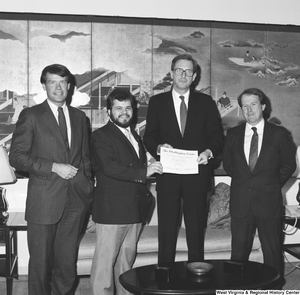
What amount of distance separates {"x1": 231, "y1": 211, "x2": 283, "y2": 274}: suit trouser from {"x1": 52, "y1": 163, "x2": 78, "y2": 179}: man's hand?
1.30 meters

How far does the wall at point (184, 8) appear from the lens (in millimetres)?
4844

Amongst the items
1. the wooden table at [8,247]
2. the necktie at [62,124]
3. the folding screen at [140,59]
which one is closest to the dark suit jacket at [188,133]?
the necktie at [62,124]

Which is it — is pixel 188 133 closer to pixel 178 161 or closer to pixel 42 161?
pixel 178 161

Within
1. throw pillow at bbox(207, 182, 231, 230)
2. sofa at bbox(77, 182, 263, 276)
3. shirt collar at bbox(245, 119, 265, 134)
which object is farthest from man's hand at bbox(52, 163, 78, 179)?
throw pillow at bbox(207, 182, 231, 230)

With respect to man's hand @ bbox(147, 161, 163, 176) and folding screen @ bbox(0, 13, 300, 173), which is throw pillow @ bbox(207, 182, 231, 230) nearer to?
folding screen @ bbox(0, 13, 300, 173)

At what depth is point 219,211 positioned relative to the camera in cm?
493

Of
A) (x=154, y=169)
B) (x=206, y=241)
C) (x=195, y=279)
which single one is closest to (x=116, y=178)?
(x=154, y=169)

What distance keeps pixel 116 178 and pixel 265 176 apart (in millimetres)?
1131

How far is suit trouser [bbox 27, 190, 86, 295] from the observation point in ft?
11.4

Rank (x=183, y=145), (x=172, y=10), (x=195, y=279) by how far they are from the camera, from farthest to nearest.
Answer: (x=172, y=10), (x=183, y=145), (x=195, y=279)

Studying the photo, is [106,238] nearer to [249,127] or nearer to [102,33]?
[249,127]

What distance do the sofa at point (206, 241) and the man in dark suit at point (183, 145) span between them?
621 mm

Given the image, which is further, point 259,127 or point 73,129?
point 259,127

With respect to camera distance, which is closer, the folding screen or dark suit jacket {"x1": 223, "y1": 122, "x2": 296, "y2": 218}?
dark suit jacket {"x1": 223, "y1": 122, "x2": 296, "y2": 218}
